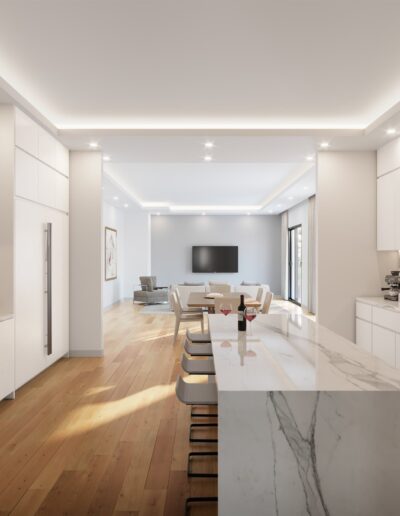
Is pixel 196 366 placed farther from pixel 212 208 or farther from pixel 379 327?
pixel 212 208

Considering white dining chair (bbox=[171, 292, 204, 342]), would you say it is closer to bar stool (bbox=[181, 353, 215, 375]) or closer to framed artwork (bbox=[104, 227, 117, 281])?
bar stool (bbox=[181, 353, 215, 375])

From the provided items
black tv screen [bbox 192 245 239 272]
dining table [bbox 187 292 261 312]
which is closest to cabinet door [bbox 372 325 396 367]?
dining table [bbox 187 292 261 312]

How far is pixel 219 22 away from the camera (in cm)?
288

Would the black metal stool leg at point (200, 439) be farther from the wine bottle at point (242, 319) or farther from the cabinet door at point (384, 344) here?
the cabinet door at point (384, 344)

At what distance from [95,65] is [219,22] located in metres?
1.22

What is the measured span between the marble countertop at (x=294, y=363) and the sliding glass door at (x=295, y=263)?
9.12 meters

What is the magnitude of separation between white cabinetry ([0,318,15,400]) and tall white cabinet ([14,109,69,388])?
0.40 ft

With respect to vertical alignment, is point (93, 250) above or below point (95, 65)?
below

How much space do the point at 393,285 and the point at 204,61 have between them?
3348mm

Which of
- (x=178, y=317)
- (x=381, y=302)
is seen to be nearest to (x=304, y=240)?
(x=178, y=317)

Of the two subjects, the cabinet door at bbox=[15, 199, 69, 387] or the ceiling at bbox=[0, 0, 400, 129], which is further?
the cabinet door at bbox=[15, 199, 69, 387]

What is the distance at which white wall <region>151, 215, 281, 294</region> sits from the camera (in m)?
13.7

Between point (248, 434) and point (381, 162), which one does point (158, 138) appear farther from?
point (248, 434)

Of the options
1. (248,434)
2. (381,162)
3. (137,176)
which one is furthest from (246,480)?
(137,176)
